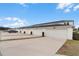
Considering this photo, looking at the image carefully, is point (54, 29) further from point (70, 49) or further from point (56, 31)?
point (70, 49)

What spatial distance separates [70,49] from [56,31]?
0.39m

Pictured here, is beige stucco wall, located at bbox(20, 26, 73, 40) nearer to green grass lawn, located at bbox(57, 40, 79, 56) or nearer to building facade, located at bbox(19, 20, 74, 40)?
building facade, located at bbox(19, 20, 74, 40)

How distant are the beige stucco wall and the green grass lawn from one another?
0.11 metres

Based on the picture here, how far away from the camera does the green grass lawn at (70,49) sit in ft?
9.55

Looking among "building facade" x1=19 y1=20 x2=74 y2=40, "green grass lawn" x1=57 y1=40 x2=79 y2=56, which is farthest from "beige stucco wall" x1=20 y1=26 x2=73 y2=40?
"green grass lawn" x1=57 y1=40 x2=79 y2=56

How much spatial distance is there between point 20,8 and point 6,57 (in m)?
0.76

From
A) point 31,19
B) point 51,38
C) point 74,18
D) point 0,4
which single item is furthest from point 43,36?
point 0,4

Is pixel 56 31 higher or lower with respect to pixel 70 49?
higher

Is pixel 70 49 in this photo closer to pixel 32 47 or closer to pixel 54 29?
pixel 54 29

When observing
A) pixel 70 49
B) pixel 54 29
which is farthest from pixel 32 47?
pixel 70 49

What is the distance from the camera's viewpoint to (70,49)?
2936 mm

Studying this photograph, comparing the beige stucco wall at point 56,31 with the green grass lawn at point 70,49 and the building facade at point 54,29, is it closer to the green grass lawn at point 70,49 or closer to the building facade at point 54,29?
the building facade at point 54,29

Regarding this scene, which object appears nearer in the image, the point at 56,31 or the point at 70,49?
the point at 70,49

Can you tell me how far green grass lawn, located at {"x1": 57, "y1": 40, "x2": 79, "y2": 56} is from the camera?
2912mm
